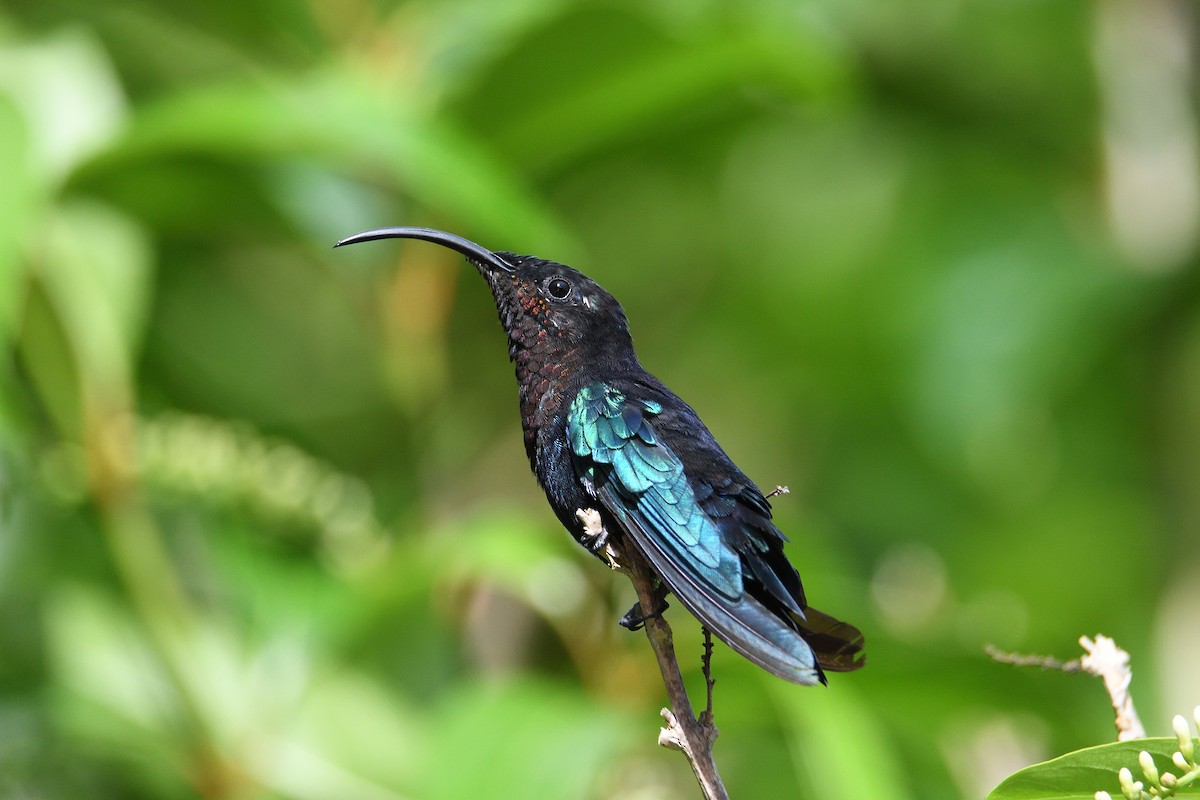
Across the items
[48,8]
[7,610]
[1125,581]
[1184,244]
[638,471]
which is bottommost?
[638,471]

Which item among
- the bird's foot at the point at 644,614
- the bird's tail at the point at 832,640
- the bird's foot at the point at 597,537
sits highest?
the bird's foot at the point at 597,537

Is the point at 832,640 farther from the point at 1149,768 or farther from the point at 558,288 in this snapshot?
the point at 558,288

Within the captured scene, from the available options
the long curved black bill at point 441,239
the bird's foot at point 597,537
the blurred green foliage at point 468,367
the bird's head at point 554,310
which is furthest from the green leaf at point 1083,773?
the blurred green foliage at point 468,367

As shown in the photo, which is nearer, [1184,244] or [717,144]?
[717,144]

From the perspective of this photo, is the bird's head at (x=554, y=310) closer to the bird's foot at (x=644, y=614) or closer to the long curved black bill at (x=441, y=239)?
the long curved black bill at (x=441, y=239)

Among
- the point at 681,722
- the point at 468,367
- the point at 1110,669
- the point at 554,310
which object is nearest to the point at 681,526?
the point at 681,722

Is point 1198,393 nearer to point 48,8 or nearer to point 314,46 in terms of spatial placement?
point 314,46

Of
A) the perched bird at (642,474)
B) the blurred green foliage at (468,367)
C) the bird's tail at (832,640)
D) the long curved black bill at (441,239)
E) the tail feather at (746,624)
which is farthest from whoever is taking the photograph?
the blurred green foliage at (468,367)

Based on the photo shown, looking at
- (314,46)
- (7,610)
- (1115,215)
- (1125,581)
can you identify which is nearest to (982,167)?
(1115,215)
